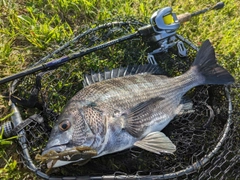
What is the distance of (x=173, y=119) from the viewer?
138 inches

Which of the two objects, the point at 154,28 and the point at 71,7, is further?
the point at 71,7

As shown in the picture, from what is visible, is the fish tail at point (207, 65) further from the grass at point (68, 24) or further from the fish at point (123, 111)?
the grass at point (68, 24)

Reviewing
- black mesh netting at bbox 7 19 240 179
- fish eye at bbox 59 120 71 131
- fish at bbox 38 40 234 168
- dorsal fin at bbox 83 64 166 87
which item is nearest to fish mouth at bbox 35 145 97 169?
fish at bbox 38 40 234 168

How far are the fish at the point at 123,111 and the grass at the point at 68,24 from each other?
2.18 feet

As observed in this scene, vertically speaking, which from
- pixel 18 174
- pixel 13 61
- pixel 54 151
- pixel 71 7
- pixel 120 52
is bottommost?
pixel 18 174

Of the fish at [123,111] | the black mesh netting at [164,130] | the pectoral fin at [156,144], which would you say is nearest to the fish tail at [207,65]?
the fish at [123,111]

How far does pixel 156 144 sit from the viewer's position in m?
3.06

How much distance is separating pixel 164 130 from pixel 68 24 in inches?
78.9

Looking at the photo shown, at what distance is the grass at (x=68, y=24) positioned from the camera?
12.6 ft

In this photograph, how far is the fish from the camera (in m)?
2.76

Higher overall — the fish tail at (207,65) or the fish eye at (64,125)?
the fish tail at (207,65)

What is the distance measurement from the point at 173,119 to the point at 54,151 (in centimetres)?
150

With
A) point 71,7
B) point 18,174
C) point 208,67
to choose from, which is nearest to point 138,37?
point 208,67

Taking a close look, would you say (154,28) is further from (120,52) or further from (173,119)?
(173,119)
